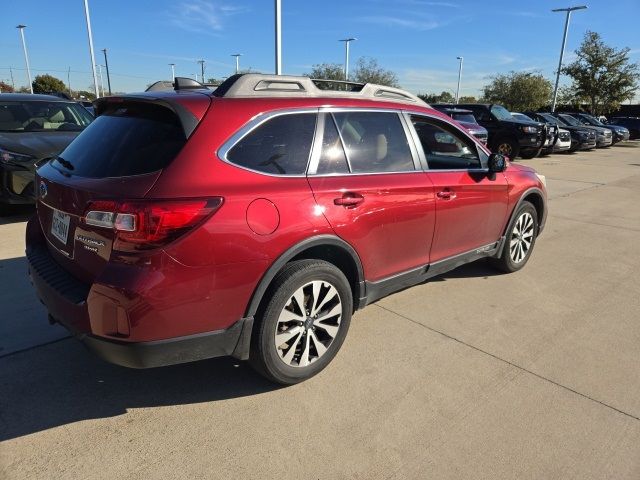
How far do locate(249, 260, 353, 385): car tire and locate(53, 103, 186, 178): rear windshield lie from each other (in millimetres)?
911

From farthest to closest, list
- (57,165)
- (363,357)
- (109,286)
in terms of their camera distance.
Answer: (363,357)
(57,165)
(109,286)

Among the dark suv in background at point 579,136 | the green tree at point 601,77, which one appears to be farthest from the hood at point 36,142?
the green tree at point 601,77

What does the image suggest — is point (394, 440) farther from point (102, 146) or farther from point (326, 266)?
point (102, 146)

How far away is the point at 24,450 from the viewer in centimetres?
235

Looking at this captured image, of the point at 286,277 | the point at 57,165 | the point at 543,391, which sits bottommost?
the point at 543,391

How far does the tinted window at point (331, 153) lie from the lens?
9.71 ft

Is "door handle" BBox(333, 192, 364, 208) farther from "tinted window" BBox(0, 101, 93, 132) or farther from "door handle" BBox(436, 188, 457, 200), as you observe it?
"tinted window" BBox(0, 101, 93, 132)

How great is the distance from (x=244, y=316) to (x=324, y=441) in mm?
768

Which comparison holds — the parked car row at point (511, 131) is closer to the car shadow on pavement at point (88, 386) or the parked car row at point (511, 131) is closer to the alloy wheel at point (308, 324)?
the alloy wheel at point (308, 324)

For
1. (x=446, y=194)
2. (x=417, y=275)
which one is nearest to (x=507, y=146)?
(x=446, y=194)

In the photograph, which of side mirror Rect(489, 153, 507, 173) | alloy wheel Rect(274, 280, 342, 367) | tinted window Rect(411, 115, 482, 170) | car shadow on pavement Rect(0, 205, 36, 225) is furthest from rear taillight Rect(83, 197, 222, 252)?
car shadow on pavement Rect(0, 205, 36, 225)

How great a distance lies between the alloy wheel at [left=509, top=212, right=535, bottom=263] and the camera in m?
4.85

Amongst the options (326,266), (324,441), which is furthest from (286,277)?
(324,441)

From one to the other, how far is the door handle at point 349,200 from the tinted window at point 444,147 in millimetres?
986
